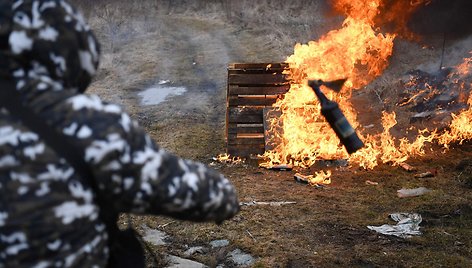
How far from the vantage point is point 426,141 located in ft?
26.5

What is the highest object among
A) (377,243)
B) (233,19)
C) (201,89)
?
(233,19)

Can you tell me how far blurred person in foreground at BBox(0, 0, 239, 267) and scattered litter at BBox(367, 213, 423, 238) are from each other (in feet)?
13.4

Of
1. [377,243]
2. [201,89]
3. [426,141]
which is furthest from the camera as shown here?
[201,89]

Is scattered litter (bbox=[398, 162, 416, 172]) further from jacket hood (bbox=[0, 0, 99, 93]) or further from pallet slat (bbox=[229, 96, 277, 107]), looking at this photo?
jacket hood (bbox=[0, 0, 99, 93])

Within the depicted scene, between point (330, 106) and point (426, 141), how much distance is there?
5.45 metres

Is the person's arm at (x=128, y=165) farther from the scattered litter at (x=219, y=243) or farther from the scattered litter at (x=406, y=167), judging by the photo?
the scattered litter at (x=406, y=167)

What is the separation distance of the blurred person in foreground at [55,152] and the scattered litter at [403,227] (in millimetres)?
4084

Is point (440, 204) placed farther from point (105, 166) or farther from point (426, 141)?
point (105, 166)

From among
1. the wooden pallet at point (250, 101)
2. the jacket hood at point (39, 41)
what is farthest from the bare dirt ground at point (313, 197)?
the jacket hood at point (39, 41)

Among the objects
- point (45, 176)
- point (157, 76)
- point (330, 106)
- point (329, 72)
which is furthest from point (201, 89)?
point (45, 176)

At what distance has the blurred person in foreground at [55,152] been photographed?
5.04ft

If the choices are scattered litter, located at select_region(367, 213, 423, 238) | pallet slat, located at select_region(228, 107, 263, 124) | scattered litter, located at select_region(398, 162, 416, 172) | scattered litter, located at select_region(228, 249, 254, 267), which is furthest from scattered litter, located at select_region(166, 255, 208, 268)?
scattered litter, located at select_region(398, 162, 416, 172)

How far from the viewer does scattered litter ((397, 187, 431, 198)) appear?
6.13 meters

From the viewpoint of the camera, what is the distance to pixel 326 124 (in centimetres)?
775
